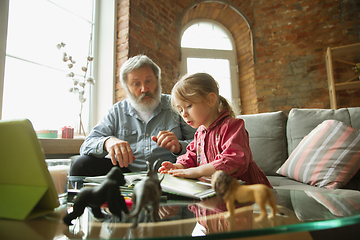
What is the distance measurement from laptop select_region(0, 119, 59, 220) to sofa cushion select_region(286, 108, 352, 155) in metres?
1.61

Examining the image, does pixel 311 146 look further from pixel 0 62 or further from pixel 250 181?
pixel 0 62

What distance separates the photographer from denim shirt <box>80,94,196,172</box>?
59.4 inches

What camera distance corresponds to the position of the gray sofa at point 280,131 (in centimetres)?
158

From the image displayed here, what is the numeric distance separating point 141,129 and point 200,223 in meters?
1.23

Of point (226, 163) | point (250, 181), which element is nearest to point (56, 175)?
point (226, 163)

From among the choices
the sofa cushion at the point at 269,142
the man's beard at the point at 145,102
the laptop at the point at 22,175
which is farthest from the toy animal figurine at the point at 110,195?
the sofa cushion at the point at 269,142

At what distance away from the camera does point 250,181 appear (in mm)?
1061

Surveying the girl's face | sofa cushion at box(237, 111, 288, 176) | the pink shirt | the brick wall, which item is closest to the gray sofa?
sofa cushion at box(237, 111, 288, 176)

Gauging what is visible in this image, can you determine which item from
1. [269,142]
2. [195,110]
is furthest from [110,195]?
[269,142]

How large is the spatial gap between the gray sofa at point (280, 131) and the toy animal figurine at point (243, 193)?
1.22 metres

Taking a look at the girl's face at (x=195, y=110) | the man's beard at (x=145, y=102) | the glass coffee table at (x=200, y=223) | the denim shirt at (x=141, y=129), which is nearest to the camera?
the glass coffee table at (x=200, y=223)

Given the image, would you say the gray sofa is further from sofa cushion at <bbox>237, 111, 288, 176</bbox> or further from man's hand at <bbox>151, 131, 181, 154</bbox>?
man's hand at <bbox>151, 131, 181, 154</bbox>

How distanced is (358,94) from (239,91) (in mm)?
1661

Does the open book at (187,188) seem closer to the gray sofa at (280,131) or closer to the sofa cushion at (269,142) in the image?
the gray sofa at (280,131)
